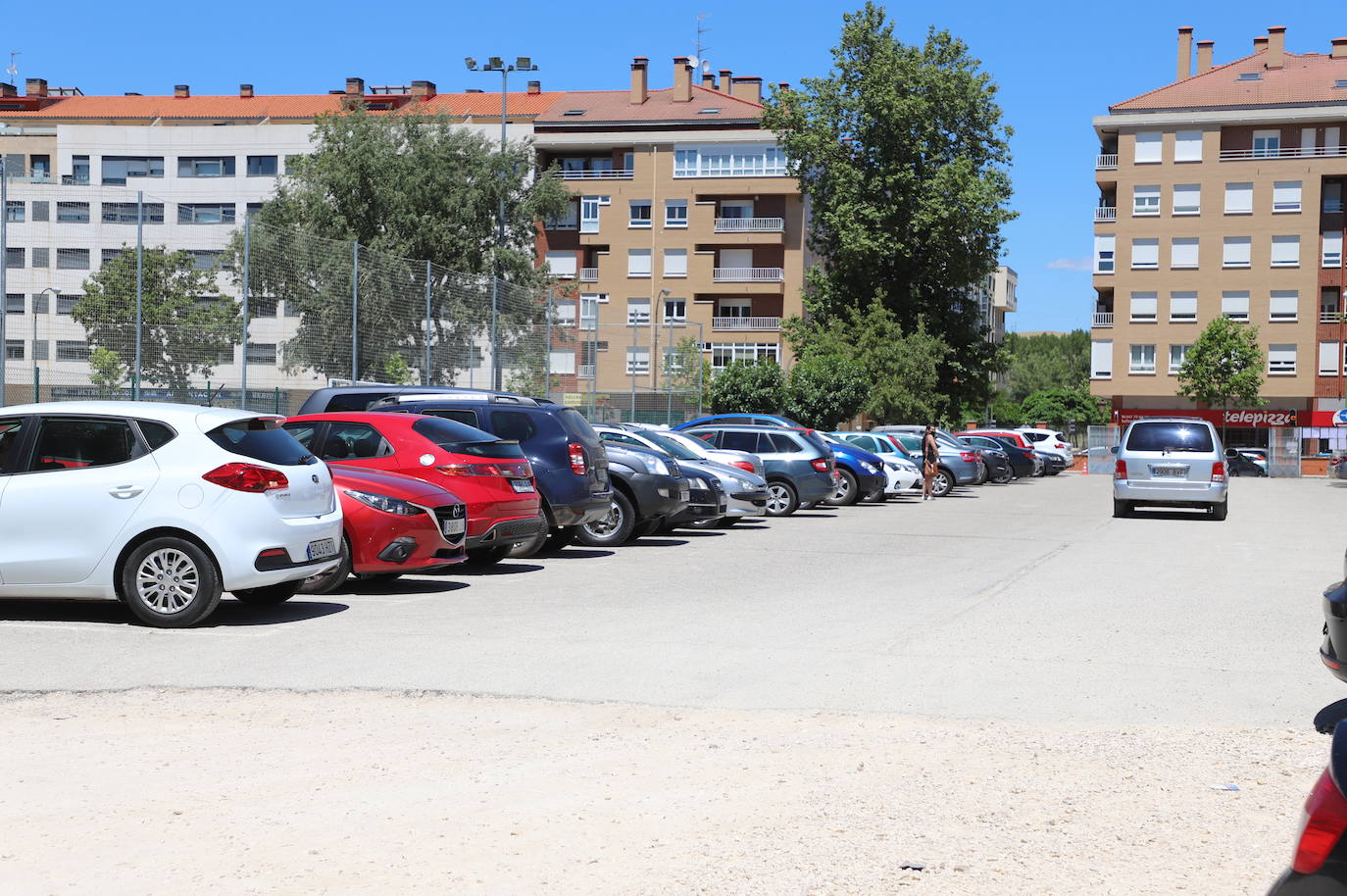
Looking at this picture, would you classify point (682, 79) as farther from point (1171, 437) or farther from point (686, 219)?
point (1171, 437)

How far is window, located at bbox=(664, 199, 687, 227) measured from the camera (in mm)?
81188

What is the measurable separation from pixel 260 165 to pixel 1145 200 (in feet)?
161

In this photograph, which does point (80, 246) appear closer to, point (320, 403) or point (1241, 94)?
point (320, 403)

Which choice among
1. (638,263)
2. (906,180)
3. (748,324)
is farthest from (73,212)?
(638,263)

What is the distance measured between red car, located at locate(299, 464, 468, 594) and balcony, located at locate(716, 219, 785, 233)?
67729 mm

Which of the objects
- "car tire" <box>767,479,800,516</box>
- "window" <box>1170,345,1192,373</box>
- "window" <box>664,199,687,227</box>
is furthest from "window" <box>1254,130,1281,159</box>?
"car tire" <box>767,479,800,516</box>

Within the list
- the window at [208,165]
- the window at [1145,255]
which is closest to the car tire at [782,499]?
the window at [1145,255]

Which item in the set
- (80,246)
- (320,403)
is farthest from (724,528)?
(80,246)

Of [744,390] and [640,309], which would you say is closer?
[744,390]

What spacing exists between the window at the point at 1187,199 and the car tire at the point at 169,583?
76447 mm

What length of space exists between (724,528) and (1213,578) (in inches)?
369

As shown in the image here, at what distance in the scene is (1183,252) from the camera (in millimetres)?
79562

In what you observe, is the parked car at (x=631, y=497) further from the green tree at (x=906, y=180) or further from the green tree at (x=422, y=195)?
the green tree at (x=906, y=180)

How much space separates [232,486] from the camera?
10.8 metres
